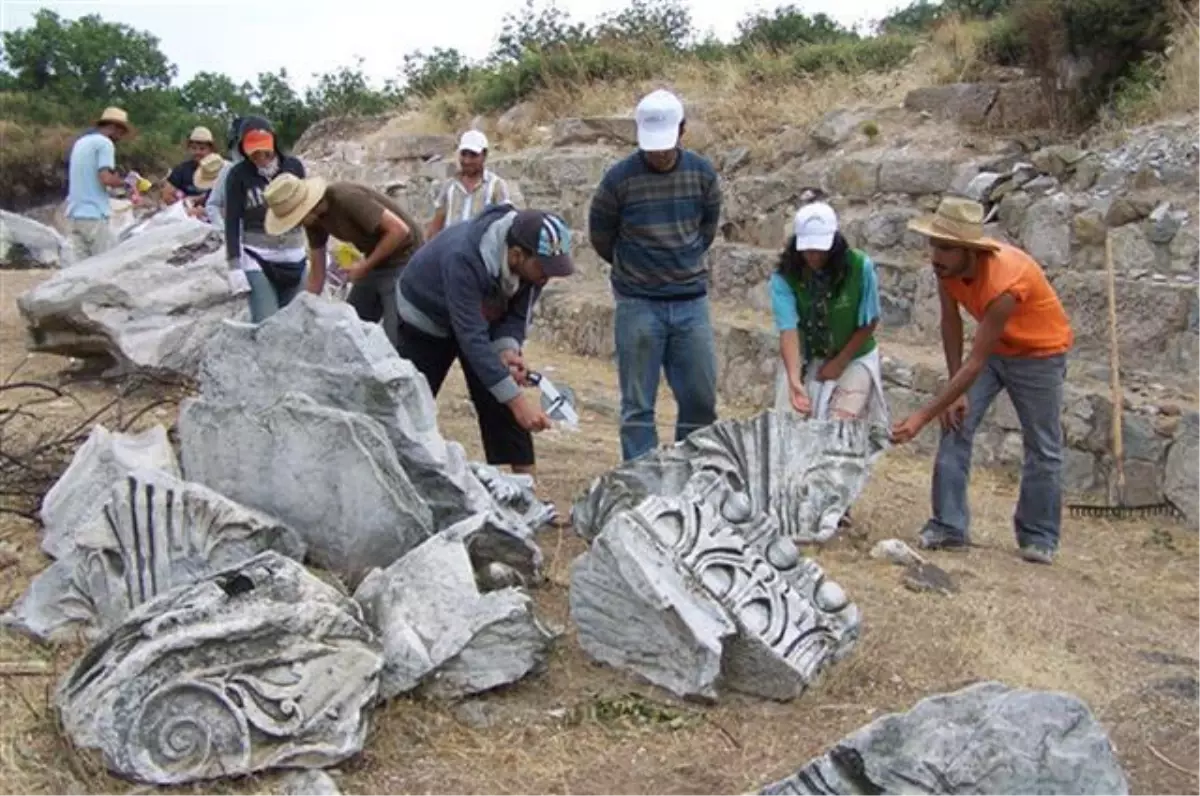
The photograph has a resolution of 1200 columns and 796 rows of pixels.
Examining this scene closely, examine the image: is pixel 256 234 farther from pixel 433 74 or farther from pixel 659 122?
pixel 433 74

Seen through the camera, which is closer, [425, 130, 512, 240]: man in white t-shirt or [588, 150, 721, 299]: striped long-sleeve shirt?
[588, 150, 721, 299]: striped long-sleeve shirt

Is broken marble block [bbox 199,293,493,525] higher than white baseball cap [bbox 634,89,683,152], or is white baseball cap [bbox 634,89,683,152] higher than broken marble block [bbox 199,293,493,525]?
white baseball cap [bbox 634,89,683,152]

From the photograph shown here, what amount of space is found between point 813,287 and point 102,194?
6.75 m

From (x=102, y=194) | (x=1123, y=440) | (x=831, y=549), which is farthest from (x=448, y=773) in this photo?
(x=102, y=194)

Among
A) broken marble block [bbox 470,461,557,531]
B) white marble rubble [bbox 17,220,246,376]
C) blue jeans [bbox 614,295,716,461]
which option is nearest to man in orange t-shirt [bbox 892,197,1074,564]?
blue jeans [bbox 614,295,716,461]

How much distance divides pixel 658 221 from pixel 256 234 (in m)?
2.24

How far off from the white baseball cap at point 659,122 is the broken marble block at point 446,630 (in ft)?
7.28

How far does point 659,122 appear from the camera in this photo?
5.47m

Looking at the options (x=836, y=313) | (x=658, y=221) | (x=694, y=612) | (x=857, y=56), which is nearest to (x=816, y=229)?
(x=836, y=313)

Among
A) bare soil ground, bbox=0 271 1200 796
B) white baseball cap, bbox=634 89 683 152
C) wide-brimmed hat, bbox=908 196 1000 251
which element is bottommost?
bare soil ground, bbox=0 271 1200 796

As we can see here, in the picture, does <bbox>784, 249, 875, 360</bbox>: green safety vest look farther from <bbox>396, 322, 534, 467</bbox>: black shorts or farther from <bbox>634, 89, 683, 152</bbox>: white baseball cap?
<bbox>396, 322, 534, 467</bbox>: black shorts

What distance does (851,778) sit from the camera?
279cm

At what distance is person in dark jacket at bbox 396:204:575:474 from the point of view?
4797mm

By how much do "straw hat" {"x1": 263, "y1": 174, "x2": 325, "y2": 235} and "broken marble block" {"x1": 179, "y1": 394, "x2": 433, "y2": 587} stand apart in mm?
1364
